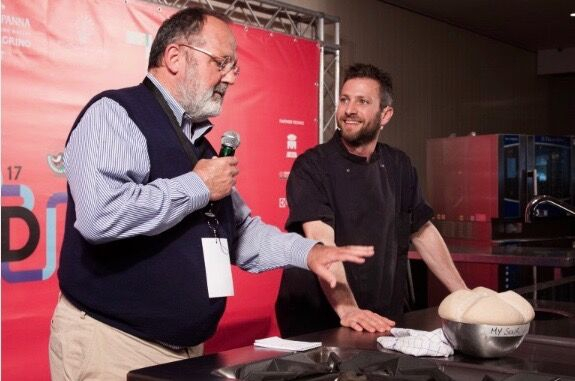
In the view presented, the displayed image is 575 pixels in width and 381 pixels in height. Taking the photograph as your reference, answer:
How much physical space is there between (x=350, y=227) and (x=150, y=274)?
3.12 ft

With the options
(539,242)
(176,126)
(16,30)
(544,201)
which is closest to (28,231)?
(16,30)

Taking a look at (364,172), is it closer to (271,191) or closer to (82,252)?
(82,252)

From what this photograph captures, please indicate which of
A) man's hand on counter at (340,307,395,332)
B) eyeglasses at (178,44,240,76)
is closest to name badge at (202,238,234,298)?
man's hand on counter at (340,307,395,332)

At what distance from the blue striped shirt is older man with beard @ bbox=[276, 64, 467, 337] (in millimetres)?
735

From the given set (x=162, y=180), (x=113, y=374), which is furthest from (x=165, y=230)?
(x=113, y=374)

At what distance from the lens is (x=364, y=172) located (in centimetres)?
256

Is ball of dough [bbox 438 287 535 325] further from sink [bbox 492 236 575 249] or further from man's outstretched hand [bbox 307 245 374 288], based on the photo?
sink [bbox 492 236 575 249]

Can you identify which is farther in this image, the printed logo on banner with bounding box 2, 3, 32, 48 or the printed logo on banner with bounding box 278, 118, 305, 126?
the printed logo on banner with bounding box 278, 118, 305, 126

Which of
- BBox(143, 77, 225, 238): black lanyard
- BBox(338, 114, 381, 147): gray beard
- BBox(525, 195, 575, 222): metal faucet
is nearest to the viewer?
BBox(143, 77, 225, 238): black lanyard

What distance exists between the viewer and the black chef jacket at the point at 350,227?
2.43 m

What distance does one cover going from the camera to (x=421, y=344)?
1.53m

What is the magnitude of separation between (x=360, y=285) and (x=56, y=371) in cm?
106

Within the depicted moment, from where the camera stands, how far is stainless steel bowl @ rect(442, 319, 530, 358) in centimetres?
145

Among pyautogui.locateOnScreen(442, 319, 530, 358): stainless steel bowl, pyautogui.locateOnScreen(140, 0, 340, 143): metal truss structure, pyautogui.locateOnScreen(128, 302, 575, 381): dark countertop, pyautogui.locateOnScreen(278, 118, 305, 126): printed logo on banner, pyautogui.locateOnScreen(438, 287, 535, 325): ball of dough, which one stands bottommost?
pyautogui.locateOnScreen(128, 302, 575, 381): dark countertop
